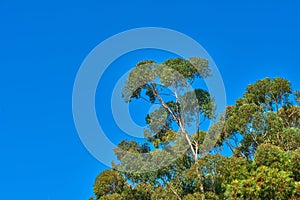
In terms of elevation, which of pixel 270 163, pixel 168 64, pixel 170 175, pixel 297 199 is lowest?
pixel 297 199

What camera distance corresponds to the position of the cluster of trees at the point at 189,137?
13258mm

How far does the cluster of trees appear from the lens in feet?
43.5

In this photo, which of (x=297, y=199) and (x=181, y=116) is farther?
(x=181, y=116)

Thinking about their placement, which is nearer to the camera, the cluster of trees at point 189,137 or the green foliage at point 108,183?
the cluster of trees at point 189,137

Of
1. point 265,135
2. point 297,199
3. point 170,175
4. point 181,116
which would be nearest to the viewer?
point 297,199

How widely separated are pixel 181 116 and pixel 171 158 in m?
1.78

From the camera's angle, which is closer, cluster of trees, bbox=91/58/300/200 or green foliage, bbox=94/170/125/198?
cluster of trees, bbox=91/58/300/200

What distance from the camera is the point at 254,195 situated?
10.2 metres

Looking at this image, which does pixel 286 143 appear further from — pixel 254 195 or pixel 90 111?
pixel 90 111

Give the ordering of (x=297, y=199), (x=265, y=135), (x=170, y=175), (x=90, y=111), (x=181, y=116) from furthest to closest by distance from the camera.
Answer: (x=181, y=116) → (x=170, y=175) → (x=265, y=135) → (x=90, y=111) → (x=297, y=199)

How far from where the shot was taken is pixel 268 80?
51.6 feet

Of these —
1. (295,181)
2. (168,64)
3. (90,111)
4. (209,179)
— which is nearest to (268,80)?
(168,64)

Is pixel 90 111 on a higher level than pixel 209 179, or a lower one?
higher

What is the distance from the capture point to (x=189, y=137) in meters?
15.4
